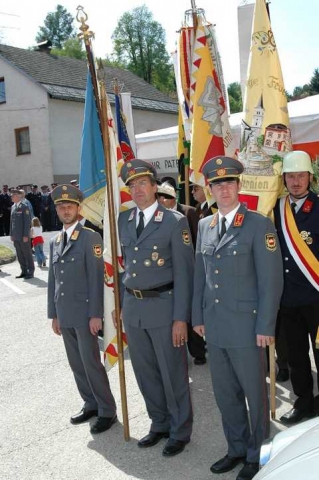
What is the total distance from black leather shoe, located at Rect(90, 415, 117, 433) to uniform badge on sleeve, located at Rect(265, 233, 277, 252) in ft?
6.89

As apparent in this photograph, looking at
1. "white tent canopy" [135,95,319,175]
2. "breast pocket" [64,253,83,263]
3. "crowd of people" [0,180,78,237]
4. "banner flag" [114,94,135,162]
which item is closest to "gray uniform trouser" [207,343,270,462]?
"breast pocket" [64,253,83,263]

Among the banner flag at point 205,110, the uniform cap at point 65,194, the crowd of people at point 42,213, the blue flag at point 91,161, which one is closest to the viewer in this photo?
the uniform cap at point 65,194

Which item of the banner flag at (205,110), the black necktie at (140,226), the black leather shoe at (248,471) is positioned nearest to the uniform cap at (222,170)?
A: the black necktie at (140,226)

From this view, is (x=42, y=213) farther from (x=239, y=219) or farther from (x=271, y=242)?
(x=271, y=242)

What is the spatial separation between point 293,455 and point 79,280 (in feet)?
8.42

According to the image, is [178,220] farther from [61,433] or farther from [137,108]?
[137,108]

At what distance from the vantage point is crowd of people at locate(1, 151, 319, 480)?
3355 millimetres

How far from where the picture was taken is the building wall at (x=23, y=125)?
26.2 m

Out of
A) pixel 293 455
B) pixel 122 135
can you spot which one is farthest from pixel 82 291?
pixel 293 455

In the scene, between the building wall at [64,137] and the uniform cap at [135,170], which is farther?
the building wall at [64,137]

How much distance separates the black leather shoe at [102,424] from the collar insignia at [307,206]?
231 cm

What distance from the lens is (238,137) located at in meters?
Result: 6.77

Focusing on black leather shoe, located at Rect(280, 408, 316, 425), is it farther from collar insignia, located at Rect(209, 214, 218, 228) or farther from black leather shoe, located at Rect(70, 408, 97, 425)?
collar insignia, located at Rect(209, 214, 218, 228)

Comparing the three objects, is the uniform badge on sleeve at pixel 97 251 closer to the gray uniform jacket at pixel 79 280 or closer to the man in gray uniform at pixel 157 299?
the gray uniform jacket at pixel 79 280
